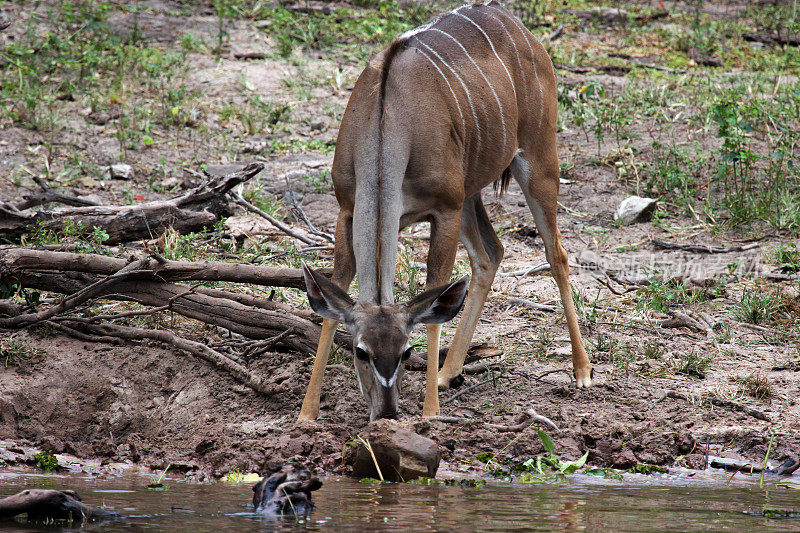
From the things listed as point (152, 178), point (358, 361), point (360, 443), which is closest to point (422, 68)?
point (358, 361)

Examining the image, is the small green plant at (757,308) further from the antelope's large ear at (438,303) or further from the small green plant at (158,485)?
the small green plant at (158,485)

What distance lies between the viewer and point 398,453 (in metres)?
4.42

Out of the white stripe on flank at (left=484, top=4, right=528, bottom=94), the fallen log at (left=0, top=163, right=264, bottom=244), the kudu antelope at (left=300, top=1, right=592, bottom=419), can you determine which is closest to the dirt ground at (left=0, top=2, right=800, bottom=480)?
the kudu antelope at (left=300, top=1, right=592, bottom=419)

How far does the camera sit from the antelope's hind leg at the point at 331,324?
17.3ft

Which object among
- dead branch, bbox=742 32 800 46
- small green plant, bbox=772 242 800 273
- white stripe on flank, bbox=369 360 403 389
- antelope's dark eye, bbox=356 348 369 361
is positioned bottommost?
small green plant, bbox=772 242 800 273

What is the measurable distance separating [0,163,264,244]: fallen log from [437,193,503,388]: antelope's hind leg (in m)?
1.54

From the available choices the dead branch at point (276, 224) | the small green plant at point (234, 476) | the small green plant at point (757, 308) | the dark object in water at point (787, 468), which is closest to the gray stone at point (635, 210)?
the small green plant at point (757, 308)

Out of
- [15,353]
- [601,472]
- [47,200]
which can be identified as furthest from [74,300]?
[601,472]

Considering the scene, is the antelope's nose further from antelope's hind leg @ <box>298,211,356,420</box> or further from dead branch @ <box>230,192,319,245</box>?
dead branch @ <box>230,192,319,245</box>

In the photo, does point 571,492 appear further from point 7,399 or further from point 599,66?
point 599,66

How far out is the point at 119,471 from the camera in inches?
189

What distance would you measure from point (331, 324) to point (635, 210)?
437 centimetres

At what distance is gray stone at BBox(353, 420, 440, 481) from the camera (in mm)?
4430

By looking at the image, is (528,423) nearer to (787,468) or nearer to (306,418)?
(306,418)
